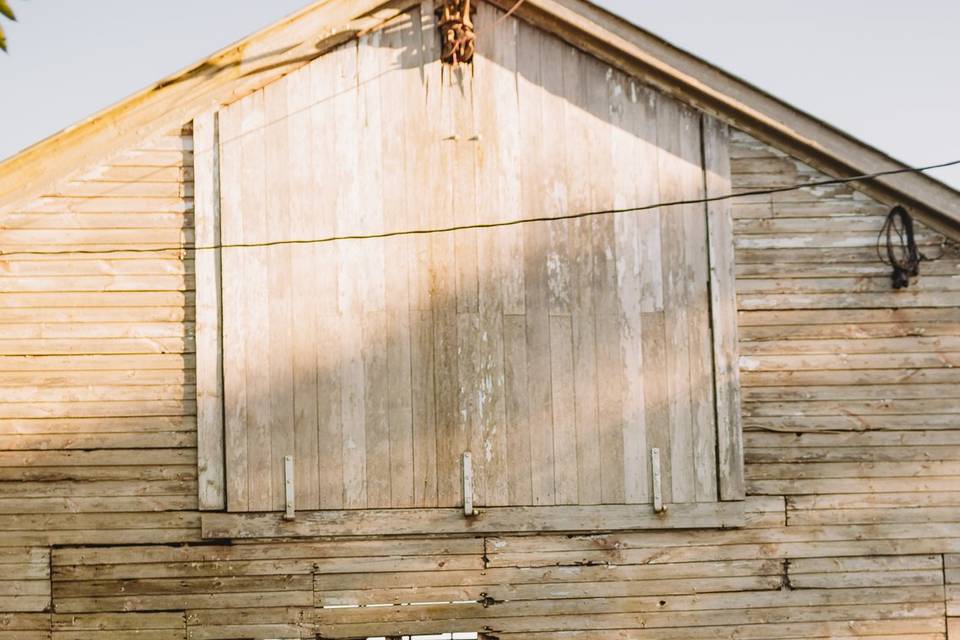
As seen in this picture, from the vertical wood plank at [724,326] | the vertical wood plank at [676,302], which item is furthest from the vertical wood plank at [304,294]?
the vertical wood plank at [724,326]

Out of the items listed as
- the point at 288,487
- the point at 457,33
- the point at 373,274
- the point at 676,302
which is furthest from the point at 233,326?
the point at 676,302

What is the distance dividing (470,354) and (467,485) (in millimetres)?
930

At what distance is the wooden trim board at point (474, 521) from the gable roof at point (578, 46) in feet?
8.57

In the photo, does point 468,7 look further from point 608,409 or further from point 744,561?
point 744,561

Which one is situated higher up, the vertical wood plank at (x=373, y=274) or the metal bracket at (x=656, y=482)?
the vertical wood plank at (x=373, y=274)

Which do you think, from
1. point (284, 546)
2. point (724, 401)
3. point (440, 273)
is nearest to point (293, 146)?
point (440, 273)

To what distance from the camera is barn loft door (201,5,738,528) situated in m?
6.84

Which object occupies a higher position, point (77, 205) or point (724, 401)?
point (77, 205)

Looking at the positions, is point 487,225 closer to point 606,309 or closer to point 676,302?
point 606,309

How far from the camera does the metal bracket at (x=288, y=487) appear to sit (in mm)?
6762

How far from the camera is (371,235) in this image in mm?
6922

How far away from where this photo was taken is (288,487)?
22.2 feet

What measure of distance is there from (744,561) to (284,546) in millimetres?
3319

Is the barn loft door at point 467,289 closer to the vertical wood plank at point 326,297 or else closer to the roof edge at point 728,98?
the vertical wood plank at point 326,297
